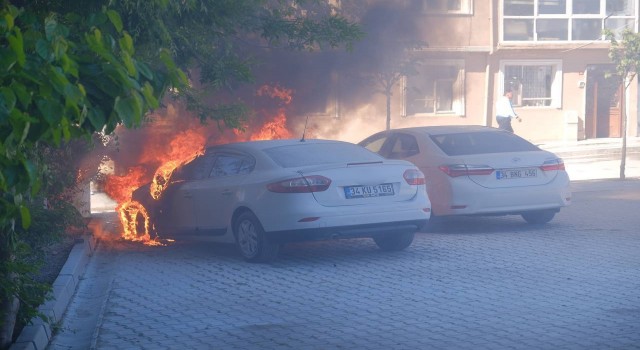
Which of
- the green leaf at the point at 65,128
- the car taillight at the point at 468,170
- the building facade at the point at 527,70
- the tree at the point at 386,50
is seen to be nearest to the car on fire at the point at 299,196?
the car taillight at the point at 468,170

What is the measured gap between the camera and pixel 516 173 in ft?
39.2

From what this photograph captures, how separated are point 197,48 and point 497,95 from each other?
24.0 m

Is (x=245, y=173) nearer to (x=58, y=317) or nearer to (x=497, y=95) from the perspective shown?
(x=58, y=317)

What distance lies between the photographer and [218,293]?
8.56m

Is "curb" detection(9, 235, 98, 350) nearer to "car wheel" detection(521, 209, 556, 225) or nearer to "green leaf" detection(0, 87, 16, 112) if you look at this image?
"green leaf" detection(0, 87, 16, 112)

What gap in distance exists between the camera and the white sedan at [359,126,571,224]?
11781mm

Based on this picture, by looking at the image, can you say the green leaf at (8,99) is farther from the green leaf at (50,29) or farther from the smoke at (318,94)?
the smoke at (318,94)

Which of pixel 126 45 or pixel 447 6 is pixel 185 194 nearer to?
pixel 126 45

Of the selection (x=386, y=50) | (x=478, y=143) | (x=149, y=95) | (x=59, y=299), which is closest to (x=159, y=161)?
(x=478, y=143)

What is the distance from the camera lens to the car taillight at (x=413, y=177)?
33.4 feet

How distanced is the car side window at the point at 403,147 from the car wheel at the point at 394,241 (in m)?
2.04

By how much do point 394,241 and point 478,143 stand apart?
2420 mm

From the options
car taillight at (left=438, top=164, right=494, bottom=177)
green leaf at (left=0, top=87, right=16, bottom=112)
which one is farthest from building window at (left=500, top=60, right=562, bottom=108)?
green leaf at (left=0, top=87, right=16, bottom=112)

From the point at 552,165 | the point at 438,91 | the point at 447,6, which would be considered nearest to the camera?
the point at 552,165
